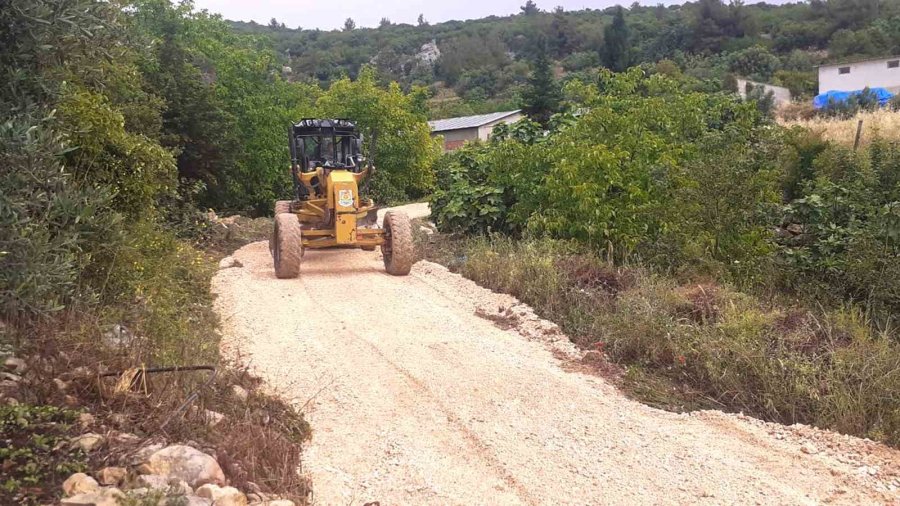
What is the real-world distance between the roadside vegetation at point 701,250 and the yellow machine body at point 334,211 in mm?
1644

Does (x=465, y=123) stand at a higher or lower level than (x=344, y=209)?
higher

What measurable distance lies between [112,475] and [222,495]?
1.83 ft

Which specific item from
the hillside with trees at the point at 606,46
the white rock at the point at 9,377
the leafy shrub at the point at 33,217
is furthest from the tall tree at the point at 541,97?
the white rock at the point at 9,377

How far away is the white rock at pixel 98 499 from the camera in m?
3.30

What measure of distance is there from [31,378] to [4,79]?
7.33 feet

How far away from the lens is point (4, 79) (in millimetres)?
5121

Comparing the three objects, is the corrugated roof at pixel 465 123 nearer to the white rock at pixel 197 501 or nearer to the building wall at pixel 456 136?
the building wall at pixel 456 136

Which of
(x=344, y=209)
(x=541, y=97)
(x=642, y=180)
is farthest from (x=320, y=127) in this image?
(x=541, y=97)

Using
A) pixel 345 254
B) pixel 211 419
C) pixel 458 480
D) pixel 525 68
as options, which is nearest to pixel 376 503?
pixel 458 480

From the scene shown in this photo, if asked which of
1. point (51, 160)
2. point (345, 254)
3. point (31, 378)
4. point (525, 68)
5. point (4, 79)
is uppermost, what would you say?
point (525, 68)

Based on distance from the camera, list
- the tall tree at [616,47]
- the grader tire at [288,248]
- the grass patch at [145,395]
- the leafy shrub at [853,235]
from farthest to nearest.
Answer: the tall tree at [616,47] → the grader tire at [288,248] → the leafy shrub at [853,235] → the grass patch at [145,395]

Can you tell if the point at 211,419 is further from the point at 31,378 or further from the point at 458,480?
the point at 458,480

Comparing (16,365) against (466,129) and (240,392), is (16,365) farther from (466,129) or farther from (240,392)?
(466,129)

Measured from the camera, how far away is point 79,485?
349 centimetres
